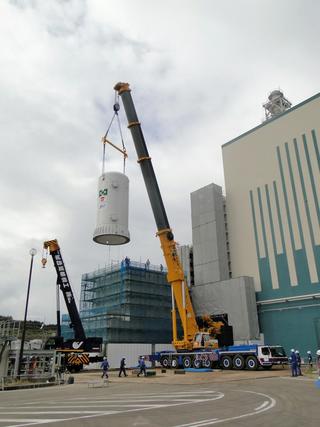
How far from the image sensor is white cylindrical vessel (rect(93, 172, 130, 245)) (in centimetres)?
2495

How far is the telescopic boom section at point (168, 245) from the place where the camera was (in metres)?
33.6

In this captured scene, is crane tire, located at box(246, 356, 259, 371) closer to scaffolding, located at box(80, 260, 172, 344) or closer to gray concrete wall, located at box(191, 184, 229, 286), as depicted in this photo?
gray concrete wall, located at box(191, 184, 229, 286)

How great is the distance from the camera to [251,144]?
169 feet

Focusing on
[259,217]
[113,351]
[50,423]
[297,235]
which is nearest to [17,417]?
[50,423]

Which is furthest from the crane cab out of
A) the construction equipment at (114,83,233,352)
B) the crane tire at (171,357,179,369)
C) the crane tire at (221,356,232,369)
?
the crane tire at (171,357,179,369)

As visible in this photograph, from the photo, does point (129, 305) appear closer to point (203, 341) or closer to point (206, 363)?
point (203, 341)

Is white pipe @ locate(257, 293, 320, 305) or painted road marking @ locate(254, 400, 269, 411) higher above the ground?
white pipe @ locate(257, 293, 320, 305)

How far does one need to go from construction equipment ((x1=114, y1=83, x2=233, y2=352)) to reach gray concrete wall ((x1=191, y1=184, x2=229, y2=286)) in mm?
17064

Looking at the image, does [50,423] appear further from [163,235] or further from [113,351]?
[113,351]

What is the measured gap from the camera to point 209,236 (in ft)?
174

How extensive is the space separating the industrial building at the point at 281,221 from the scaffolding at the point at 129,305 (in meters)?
11.6

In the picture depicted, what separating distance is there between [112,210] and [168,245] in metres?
9.52

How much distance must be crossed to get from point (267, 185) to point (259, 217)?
4.15 m

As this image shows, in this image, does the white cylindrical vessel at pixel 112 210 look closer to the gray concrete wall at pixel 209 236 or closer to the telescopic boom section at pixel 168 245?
the telescopic boom section at pixel 168 245
